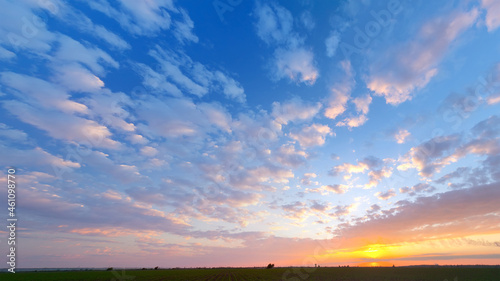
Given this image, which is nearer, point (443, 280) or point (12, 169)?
point (12, 169)

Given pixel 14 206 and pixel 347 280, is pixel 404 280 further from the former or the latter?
pixel 14 206

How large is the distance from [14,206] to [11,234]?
396cm

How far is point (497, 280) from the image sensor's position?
2234 inches

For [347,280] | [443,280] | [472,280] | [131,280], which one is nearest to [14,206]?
[131,280]

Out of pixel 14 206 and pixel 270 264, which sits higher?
pixel 14 206

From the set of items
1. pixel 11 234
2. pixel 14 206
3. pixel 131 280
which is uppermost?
pixel 14 206

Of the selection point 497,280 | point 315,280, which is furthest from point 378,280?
point 497,280

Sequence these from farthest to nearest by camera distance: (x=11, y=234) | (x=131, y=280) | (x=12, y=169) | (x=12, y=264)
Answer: (x=131, y=280) < (x=12, y=264) < (x=11, y=234) < (x=12, y=169)

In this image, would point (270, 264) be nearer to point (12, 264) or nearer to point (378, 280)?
point (378, 280)

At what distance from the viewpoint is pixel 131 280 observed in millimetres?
68188

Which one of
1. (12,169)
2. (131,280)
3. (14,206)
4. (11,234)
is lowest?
(131,280)

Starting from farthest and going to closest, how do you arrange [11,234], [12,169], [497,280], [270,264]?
[270,264] → [497,280] → [11,234] → [12,169]

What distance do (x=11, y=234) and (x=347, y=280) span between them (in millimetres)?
63286

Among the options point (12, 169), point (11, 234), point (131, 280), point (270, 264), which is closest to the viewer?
point (12, 169)
